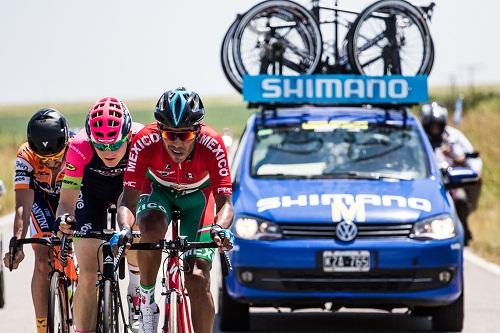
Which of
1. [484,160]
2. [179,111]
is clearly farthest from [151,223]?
[484,160]

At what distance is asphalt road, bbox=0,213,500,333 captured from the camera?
37.7 ft

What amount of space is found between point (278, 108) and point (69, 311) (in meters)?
4.06

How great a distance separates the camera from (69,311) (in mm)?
9242

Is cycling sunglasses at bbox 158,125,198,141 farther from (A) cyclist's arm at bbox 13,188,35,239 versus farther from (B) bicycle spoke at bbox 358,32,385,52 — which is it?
(B) bicycle spoke at bbox 358,32,385,52

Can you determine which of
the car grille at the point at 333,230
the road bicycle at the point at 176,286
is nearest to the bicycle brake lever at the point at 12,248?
the road bicycle at the point at 176,286

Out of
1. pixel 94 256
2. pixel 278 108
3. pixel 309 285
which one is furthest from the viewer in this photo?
pixel 278 108

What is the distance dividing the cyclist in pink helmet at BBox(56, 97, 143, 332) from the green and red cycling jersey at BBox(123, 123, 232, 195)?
205 mm

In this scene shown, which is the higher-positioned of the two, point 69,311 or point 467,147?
point 467,147

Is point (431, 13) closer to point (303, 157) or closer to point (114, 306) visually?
point (303, 157)

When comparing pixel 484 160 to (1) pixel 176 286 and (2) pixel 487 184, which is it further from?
(1) pixel 176 286

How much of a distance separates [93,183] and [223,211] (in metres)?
1.48

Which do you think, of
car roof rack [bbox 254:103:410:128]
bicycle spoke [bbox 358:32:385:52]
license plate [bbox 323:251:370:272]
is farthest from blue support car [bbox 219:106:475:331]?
bicycle spoke [bbox 358:32:385:52]

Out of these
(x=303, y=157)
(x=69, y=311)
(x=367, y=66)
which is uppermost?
(x=367, y=66)

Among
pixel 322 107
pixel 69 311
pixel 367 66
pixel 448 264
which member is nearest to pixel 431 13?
pixel 367 66
